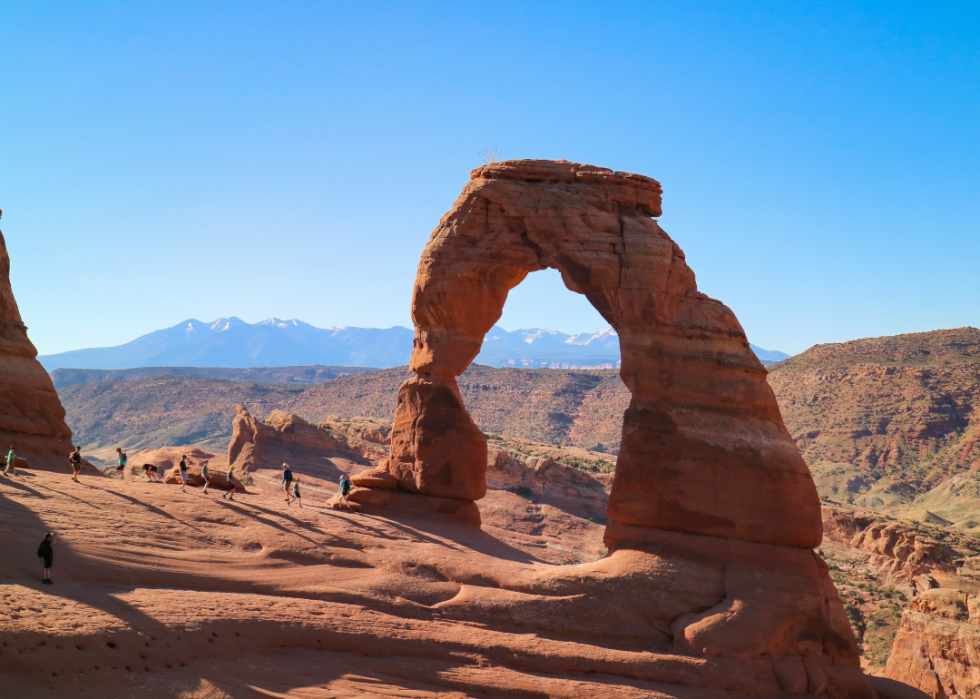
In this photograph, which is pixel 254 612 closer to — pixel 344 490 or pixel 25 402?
pixel 344 490

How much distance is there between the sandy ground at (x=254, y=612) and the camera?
13.6 meters

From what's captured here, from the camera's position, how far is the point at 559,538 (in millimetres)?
36969

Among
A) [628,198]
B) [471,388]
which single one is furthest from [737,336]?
[471,388]

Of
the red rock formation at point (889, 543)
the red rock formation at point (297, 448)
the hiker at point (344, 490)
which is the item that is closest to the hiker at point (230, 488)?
the hiker at point (344, 490)

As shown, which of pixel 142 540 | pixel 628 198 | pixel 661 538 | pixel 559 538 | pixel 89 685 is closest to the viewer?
pixel 89 685

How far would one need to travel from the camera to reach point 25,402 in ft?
80.8

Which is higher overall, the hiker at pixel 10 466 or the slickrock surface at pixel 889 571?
the hiker at pixel 10 466

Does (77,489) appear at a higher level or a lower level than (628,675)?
higher

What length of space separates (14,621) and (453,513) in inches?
472

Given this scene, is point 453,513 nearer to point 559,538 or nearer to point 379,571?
point 379,571

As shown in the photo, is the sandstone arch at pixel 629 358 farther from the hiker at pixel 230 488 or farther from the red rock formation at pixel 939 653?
the red rock formation at pixel 939 653

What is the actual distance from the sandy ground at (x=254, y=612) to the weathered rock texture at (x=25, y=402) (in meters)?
4.13

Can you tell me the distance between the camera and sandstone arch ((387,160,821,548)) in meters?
18.7

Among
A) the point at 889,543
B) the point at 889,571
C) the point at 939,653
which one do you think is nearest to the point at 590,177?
the point at 939,653
